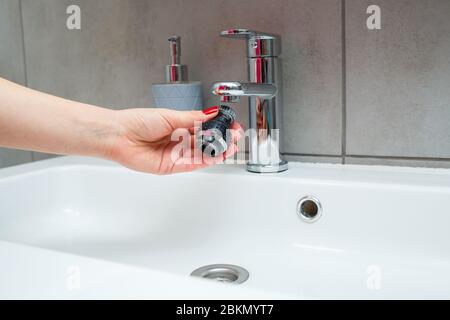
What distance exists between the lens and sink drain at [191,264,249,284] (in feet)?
1.88

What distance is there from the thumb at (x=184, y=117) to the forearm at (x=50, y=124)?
6 centimetres

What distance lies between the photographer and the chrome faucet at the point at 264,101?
2.01 feet

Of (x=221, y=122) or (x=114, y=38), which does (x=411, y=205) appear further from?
(x=114, y=38)

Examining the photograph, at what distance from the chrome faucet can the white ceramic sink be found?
0.03 metres

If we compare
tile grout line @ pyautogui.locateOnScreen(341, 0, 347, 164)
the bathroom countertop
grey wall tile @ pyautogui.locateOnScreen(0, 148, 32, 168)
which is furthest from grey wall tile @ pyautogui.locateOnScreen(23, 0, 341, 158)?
the bathroom countertop

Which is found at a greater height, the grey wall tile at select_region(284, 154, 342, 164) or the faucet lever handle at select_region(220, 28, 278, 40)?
the faucet lever handle at select_region(220, 28, 278, 40)

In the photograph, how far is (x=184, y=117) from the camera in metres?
0.55

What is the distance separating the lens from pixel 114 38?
0.82m

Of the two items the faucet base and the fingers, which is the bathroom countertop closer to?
the fingers

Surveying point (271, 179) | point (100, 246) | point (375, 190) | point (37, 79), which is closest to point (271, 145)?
point (271, 179)

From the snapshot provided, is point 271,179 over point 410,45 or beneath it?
beneath

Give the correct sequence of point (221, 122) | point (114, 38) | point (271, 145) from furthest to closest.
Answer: point (114, 38), point (271, 145), point (221, 122)

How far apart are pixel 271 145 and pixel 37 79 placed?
1.73 ft

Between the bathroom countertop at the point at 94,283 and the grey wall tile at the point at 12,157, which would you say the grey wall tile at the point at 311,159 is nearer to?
the bathroom countertop at the point at 94,283
